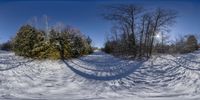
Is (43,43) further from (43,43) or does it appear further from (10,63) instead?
(10,63)

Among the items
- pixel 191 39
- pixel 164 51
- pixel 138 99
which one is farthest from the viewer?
pixel 191 39

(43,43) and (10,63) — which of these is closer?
(10,63)

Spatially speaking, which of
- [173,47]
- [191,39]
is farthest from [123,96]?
[191,39]

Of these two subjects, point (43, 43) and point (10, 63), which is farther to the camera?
point (43, 43)

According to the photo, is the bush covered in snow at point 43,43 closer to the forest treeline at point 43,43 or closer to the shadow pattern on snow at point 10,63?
the forest treeline at point 43,43

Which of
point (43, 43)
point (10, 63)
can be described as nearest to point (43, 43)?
point (43, 43)

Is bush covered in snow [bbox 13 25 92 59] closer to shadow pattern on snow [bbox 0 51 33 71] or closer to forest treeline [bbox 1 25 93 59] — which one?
forest treeline [bbox 1 25 93 59]

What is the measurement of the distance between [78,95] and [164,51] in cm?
2637

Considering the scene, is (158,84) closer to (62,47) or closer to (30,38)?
(62,47)

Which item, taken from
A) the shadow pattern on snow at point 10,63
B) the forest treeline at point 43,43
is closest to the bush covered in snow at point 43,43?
the forest treeline at point 43,43

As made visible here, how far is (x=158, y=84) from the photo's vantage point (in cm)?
884

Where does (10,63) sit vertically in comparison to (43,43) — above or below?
below

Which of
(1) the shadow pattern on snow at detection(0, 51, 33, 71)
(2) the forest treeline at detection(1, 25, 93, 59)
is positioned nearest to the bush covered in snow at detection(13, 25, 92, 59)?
(2) the forest treeline at detection(1, 25, 93, 59)

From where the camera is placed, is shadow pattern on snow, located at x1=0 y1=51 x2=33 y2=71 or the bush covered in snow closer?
shadow pattern on snow, located at x1=0 y1=51 x2=33 y2=71
